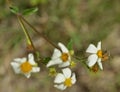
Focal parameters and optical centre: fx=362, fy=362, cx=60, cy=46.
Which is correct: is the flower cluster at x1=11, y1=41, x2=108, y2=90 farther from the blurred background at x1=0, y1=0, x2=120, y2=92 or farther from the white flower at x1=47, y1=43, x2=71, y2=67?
the blurred background at x1=0, y1=0, x2=120, y2=92

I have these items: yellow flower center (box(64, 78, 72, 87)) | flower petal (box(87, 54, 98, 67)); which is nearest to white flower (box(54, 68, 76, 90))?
yellow flower center (box(64, 78, 72, 87))

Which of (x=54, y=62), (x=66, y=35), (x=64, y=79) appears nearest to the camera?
(x=54, y=62)

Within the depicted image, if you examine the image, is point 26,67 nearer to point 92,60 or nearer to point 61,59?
point 61,59

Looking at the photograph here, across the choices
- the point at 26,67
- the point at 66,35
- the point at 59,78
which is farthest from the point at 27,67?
the point at 66,35

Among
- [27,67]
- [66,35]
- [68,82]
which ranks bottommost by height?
[66,35]

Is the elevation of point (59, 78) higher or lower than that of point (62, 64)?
lower

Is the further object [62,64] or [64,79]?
[64,79]

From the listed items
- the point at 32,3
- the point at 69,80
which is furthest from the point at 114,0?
the point at 69,80

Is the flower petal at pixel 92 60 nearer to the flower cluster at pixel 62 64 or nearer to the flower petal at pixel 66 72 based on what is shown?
the flower cluster at pixel 62 64

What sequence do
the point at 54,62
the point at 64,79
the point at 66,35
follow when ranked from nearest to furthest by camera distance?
1. the point at 54,62
2. the point at 64,79
3. the point at 66,35

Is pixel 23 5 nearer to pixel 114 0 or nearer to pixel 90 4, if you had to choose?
pixel 90 4
